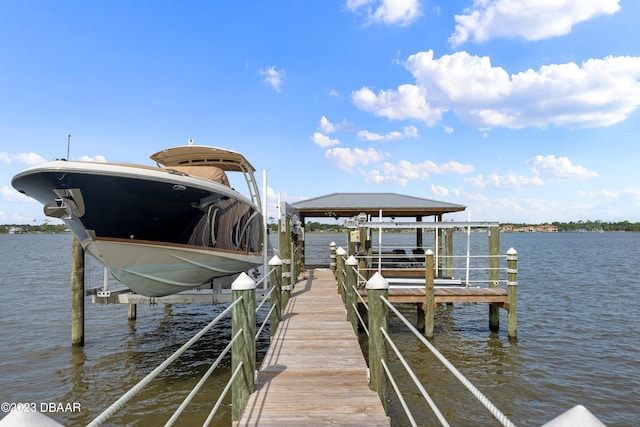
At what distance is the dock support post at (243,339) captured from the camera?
13.8 ft

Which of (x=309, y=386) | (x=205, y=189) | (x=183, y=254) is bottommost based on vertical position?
(x=309, y=386)

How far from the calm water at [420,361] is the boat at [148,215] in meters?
2.55

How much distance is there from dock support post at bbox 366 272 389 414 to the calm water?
3149 mm

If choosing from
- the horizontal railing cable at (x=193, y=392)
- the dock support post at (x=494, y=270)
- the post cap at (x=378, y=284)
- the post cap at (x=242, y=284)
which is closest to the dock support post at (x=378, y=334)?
the post cap at (x=378, y=284)

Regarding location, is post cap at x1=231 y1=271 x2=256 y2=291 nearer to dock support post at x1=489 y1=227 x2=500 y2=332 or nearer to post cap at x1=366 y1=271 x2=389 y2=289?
post cap at x1=366 y1=271 x2=389 y2=289

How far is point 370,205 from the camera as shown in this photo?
1725cm

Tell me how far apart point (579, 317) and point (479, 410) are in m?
11.4

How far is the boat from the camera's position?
7348 mm

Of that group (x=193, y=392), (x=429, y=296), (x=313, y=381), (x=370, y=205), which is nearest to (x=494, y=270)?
(x=429, y=296)

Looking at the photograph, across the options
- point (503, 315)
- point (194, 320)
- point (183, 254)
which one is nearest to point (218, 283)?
point (183, 254)

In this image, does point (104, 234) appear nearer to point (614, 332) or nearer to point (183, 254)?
point (183, 254)

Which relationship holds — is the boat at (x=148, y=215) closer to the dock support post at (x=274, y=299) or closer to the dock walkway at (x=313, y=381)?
the dock support post at (x=274, y=299)

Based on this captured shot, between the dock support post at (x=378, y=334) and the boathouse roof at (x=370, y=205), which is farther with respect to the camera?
the boathouse roof at (x=370, y=205)

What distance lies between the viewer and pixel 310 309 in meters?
8.70
